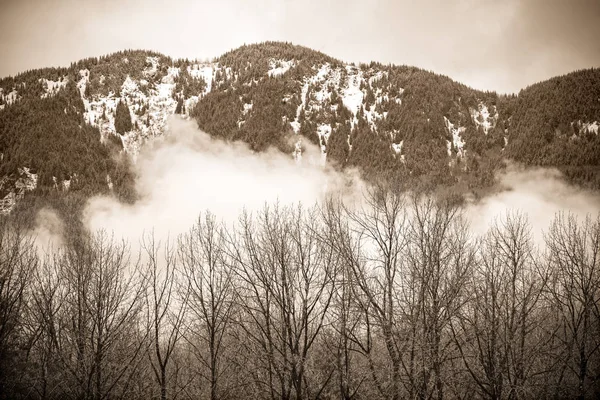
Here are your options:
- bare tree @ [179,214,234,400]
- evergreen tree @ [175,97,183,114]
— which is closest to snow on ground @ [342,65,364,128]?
evergreen tree @ [175,97,183,114]

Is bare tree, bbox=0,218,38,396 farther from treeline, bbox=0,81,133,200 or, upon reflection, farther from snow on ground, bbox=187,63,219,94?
snow on ground, bbox=187,63,219,94

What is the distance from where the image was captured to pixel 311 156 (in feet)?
373

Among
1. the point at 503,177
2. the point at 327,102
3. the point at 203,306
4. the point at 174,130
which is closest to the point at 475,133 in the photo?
the point at 503,177

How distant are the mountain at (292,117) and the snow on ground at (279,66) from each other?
71 centimetres

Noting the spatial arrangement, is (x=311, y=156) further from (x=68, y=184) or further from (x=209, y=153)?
(x=68, y=184)

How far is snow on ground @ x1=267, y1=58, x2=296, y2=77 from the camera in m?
144

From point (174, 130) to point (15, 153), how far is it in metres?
41.9

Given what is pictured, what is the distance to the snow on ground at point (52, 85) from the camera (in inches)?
4987

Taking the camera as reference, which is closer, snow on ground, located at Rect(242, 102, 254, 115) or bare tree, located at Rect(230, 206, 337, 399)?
bare tree, located at Rect(230, 206, 337, 399)

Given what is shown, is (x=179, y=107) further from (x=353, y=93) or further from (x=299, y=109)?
(x=353, y=93)

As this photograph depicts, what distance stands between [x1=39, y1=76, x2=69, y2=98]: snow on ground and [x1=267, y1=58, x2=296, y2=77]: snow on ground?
66259mm

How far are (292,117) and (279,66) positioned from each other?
32.6m

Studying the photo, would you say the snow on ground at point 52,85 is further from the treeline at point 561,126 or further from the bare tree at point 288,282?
the bare tree at point 288,282

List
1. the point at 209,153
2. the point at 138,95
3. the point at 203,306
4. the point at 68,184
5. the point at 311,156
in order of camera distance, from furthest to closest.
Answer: the point at 138,95, the point at 209,153, the point at 311,156, the point at 68,184, the point at 203,306
